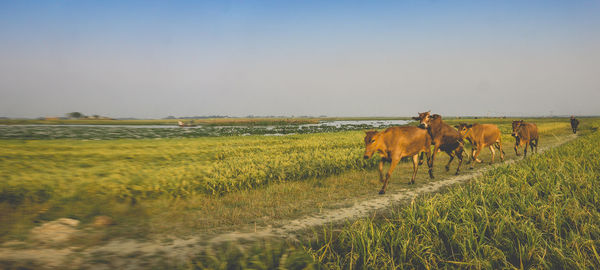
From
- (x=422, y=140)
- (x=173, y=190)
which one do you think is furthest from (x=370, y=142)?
(x=173, y=190)

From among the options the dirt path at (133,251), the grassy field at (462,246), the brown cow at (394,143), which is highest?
the brown cow at (394,143)

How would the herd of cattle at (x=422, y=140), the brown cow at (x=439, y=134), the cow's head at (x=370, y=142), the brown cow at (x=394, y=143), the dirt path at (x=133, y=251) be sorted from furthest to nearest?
the brown cow at (x=439, y=134), the herd of cattle at (x=422, y=140), the brown cow at (x=394, y=143), the cow's head at (x=370, y=142), the dirt path at (x=133, y=251)

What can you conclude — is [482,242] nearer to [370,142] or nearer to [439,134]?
[370,142]

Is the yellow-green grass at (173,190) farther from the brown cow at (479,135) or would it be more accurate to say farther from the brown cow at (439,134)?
the brown cow at (479,135)

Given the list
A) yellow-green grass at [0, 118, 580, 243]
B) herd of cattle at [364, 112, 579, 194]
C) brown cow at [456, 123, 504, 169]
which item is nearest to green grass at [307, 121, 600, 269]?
yellow-green grass at [0, 118, 580, 243]

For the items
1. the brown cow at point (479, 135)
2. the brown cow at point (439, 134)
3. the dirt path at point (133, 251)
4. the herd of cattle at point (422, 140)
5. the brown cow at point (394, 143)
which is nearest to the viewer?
the dirt path at point (133, 251)

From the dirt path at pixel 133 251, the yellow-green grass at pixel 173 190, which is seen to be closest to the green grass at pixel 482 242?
the dirt path at pixel 133 251

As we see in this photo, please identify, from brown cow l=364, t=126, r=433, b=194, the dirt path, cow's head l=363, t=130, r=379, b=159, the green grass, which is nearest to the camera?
the green grass

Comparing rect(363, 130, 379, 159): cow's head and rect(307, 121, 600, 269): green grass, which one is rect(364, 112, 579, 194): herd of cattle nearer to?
rect(363, 130, 379, 159): cow's head

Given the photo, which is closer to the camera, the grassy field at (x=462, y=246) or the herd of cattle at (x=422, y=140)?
the grassy field at (x=462, y=246)

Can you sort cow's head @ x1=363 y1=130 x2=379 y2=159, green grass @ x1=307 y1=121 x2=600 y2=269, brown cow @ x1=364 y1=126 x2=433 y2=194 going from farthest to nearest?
brown cow @ x1=364 y1=126 x2=433 y2=194
cow's head @ x1=363 y1=130 x2=379 y2=159
green grass @ x1=307 y1=121 x2=600 y2=269

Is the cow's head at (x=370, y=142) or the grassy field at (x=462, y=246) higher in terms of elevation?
the cow's head at (x=370, y=142)

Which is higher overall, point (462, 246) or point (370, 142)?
point (370, 142)

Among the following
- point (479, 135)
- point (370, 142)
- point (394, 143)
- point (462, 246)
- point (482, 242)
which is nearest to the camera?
point (462, 246)
